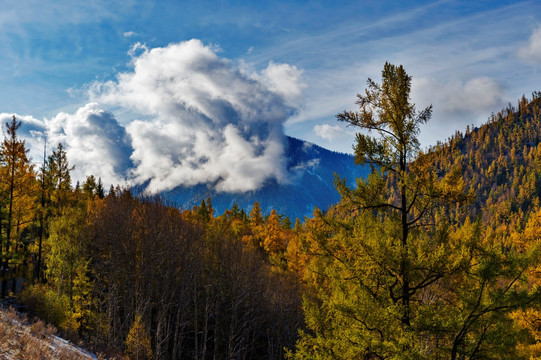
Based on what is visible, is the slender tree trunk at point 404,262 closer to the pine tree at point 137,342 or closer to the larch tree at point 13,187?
the pine tree at point 137,342

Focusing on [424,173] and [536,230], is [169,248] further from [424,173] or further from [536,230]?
[536,230]

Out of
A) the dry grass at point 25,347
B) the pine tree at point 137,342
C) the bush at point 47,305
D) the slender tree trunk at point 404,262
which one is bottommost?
the pine tree at point 137,342

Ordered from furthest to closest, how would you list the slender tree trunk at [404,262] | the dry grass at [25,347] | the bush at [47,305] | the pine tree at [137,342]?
1. the bush at [47,305]
2. the pine tree at [137,342]
3. the dry grass at [25,347]
4. the slender tree trunk at [404,262]

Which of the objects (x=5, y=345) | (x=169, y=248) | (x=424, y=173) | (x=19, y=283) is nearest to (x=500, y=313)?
(x=424, y=173)

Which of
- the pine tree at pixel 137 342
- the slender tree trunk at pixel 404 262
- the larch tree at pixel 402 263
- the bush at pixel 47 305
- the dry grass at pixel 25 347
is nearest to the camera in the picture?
the larch tree at pixel 402 263

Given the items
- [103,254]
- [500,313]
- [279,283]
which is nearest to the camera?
[500,313]

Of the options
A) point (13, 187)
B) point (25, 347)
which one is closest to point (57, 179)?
point (13, 187)

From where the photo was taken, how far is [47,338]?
1220cm

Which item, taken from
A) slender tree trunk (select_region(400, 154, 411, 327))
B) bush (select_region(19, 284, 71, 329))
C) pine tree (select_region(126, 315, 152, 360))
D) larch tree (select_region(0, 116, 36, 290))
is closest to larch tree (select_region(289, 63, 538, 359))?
slender tree trunk (select_region(400, 154, 411, 327))

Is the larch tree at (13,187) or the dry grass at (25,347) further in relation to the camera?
the larch tree at (13,187)

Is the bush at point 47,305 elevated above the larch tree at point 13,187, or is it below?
below

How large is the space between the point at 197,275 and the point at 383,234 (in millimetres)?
21749

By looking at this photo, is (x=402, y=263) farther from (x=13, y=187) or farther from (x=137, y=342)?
(x=13, y=187)

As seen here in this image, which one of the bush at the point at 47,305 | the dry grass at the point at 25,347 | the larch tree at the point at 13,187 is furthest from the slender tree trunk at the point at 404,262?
the larch tree at the point at 13,187
